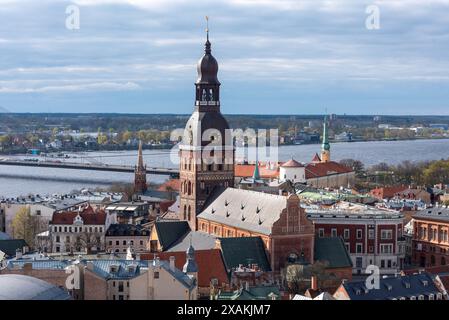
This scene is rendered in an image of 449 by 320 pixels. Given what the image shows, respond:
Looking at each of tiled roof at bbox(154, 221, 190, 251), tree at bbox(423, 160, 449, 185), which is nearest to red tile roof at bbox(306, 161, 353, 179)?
tree at bbox(423, 160, 449, 185)

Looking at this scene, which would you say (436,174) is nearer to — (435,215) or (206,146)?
(435,215)

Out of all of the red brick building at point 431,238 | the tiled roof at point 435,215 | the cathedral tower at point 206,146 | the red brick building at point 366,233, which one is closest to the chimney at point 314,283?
the cathedral tower at point 206,146

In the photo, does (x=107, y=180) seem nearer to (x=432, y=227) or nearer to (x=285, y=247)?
(x=432, y=227)

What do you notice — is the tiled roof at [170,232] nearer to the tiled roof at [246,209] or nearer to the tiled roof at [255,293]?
the tiled roof at [246,209]

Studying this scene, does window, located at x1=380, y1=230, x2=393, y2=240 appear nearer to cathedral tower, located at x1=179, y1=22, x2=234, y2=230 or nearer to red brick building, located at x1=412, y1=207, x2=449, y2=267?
red brick building, located at x1=412, y1=207, x2=449, y2=267

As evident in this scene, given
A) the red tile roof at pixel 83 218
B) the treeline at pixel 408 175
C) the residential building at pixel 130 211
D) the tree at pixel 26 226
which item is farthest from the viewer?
the treeline at pixel 408 175

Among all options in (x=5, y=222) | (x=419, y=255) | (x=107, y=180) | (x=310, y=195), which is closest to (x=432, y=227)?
(x=419, y=255)

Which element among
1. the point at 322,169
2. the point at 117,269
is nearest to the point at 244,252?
the point at 117,269
